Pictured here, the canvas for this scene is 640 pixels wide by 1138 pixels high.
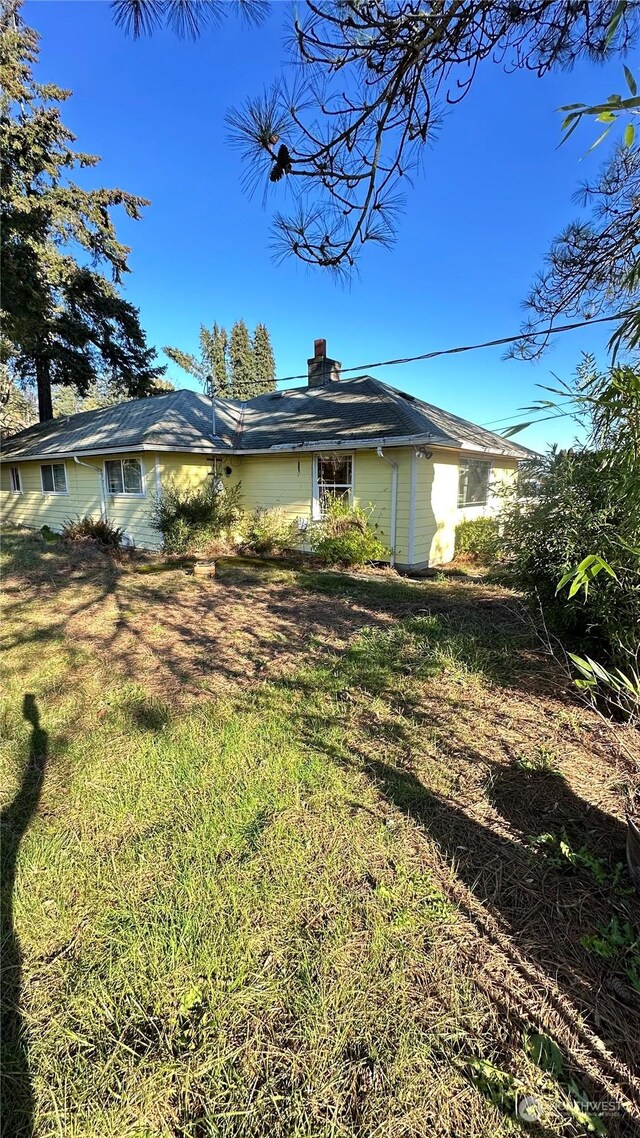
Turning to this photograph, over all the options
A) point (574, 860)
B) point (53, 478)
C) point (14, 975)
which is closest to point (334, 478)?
point (574, 860)

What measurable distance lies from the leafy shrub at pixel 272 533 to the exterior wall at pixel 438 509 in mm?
3116

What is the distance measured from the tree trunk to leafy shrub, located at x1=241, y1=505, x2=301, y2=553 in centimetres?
1340

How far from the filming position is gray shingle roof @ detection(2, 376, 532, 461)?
9.80m

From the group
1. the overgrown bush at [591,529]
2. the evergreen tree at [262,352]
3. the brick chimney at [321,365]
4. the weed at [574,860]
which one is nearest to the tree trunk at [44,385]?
the brick chimney at [321,365]

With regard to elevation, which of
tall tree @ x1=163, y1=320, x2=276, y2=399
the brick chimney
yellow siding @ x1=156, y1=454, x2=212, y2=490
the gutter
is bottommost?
yellow siding @ x1=156, y1=454, x2=212, y2=490

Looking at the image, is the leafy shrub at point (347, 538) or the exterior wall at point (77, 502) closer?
the leafy shrub at point (347, 538)

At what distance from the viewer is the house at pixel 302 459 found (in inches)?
371

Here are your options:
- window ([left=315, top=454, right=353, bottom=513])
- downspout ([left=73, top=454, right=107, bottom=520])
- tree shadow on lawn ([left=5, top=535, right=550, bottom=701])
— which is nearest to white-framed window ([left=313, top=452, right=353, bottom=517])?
window ([left=315, top=454, right=353, bottom=513])

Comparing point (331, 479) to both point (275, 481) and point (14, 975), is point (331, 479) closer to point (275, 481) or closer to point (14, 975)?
point (275, 481)

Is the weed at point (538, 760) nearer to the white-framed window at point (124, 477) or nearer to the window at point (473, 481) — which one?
the window at point (473, 481)

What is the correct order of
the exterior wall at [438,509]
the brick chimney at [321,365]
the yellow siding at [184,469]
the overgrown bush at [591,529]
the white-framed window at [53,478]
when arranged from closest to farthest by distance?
the overgrown bush at [591,529] < the exterior wall at [438,509] < the yellow siding at [184,469] < the brick chimney at [321,365] < the white-framed window at [53,478]

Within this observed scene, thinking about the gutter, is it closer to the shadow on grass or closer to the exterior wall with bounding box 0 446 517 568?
the exterior wall with bounding box 0 446 517 568

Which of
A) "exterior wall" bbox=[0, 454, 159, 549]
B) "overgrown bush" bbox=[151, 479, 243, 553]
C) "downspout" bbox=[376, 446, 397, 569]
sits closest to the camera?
"downspout" bbox=[376, 446, 397, 569]

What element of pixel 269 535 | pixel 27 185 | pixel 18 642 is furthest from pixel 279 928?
pixel 27 185
